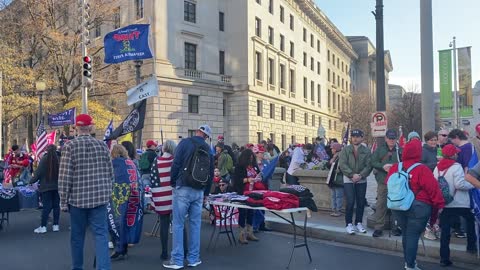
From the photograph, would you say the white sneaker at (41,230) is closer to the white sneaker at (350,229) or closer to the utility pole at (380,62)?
the white sneaker at (350,229)

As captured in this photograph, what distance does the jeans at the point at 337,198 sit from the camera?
36.8 feet

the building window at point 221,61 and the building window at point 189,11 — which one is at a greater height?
the building window at point 189,11

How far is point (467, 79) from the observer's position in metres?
23.9

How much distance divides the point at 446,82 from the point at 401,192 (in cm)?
1951

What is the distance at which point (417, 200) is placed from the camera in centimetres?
606

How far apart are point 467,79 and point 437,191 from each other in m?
20.6

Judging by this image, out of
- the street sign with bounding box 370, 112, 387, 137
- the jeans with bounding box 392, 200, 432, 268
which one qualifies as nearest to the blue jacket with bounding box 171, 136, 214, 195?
the jeans with bounding box 392, 200, 432, 268

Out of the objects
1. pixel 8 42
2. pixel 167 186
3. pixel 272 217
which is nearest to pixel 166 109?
pixel 8 42

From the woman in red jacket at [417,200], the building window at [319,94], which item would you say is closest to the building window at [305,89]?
the building window at [319,94]

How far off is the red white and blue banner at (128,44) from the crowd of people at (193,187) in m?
4.19

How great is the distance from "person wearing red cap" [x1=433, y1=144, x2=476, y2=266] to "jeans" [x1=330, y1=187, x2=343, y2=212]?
439 cm

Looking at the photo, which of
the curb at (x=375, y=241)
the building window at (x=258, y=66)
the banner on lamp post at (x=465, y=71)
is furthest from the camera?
the building window at (x=258, y=66)

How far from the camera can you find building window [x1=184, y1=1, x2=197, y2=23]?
3738 cm

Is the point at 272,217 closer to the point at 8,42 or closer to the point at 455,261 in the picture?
the point at 455,261
